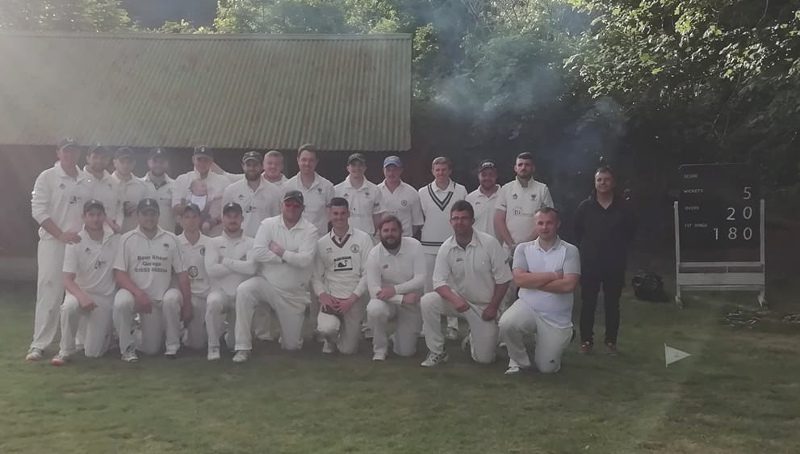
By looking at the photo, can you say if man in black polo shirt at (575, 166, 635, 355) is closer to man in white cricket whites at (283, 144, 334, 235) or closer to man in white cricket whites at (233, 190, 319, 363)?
man in white cricket whites at (233, 190, 319, 363)

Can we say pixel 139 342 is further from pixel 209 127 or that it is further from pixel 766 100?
pixel 766 100

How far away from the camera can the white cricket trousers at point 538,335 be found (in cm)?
666

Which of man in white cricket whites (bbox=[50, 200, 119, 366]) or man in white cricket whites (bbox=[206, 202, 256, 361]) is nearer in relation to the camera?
man in white cricket whites (bbox=[50, 200, 119, 366])

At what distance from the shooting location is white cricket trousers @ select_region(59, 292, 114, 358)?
23.2 feet

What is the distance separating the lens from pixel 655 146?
15852 millimetres

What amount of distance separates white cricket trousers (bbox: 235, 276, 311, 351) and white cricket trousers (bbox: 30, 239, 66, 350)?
63.4 inches

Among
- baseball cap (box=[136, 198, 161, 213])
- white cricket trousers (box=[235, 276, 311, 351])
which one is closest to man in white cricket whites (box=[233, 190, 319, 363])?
white cricket trousers (box=[235, 276, 311, 351])

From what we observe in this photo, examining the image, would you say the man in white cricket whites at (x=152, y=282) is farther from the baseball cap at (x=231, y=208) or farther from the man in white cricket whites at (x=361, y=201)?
the man in white cricket whites at (x=361, y=201)

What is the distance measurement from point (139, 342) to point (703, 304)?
6.97 metres

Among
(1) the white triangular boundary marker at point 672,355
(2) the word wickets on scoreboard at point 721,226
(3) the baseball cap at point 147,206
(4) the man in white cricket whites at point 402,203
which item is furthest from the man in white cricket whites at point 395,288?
(2) the word wickets on scoreboard at point 721,226

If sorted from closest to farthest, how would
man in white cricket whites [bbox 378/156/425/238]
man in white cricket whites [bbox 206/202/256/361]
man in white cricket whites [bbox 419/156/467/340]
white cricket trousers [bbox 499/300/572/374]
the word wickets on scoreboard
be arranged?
1. white cricket trousers [bbox 499/300/572/374]
2. man in white cricket whites [bbox 206/202/256/361]
3. man in white cricket whites [bbox 419/156/467/340]
4. man in white cricket whites [bbox 378/156/425/238]
5. the word wickets on scoreboard

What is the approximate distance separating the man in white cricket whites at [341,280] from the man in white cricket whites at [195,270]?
105cm

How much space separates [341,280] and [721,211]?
5526mm

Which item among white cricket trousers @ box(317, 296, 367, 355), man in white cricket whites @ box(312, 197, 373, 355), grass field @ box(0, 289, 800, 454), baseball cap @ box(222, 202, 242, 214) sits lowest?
grass field @ box(0, 289, 800, 454)
